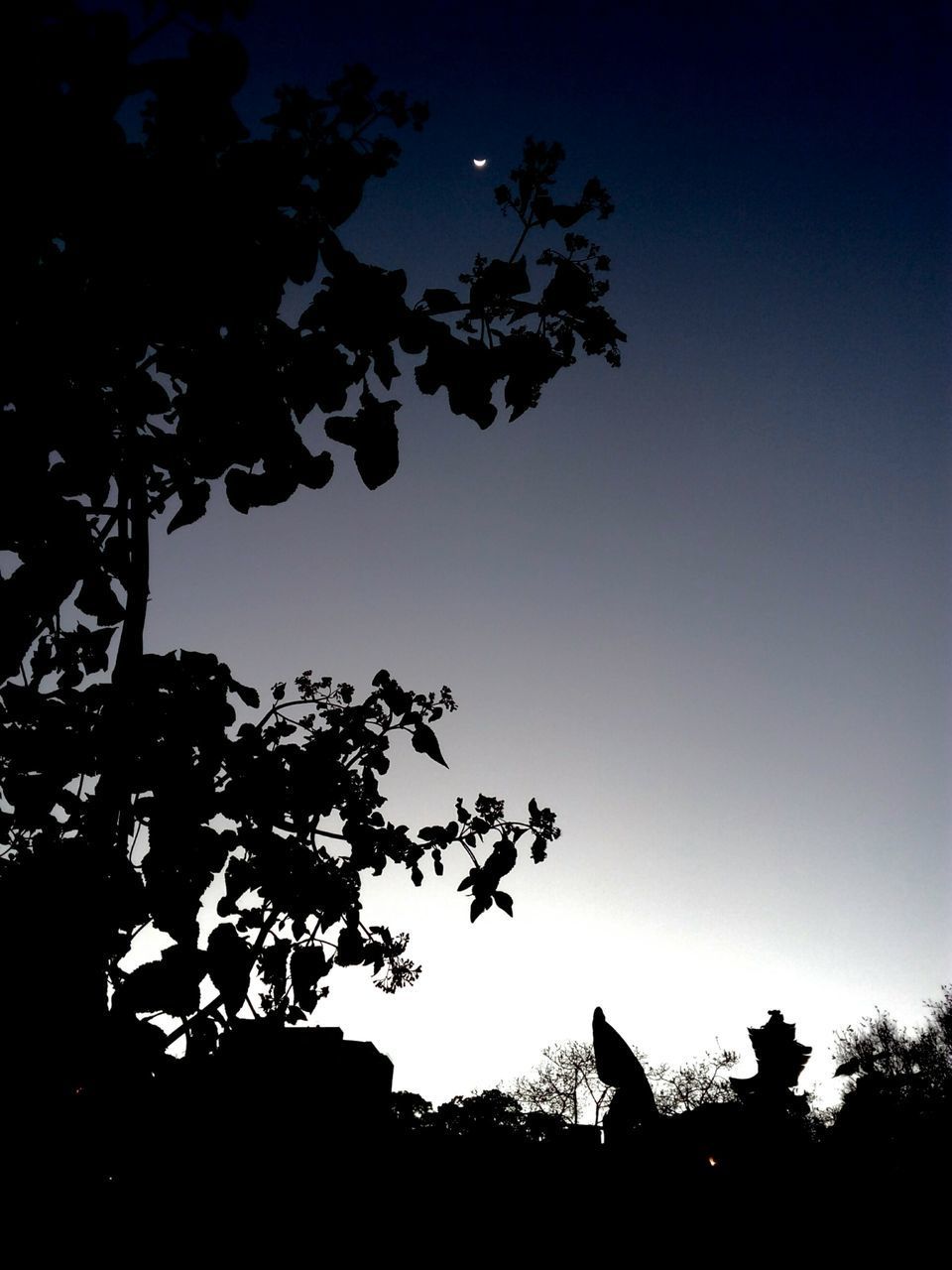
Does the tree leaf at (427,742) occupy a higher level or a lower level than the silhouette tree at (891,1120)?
higher

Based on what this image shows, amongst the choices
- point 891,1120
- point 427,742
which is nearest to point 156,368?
point 427,742

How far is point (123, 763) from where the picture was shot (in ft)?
8.39

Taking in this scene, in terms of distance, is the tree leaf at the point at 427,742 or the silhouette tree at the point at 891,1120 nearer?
the silhouette tree at the point at 891,1120

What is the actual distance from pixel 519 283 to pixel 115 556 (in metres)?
1.77

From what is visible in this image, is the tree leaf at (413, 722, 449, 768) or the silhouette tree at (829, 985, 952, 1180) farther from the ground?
the tree leaf at (413, 722, 449, 768)

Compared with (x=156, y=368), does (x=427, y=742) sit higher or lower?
lower

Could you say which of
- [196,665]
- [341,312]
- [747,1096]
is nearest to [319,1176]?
[747,1096]

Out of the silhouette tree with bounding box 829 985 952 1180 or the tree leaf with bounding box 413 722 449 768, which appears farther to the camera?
the tree leaf with bounding box 413 722 449 768

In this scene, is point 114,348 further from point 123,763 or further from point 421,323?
point 123,763

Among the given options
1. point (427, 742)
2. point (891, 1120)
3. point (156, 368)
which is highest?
point (156, 368)

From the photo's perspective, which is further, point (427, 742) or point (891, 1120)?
point (427, 742)

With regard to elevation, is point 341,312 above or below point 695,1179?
above

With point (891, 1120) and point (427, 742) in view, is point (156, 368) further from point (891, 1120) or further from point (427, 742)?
point (891, 1120)

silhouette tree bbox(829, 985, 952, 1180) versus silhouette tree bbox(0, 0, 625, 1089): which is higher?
silhouette tree bbox(0, 0, 625, 1089)
